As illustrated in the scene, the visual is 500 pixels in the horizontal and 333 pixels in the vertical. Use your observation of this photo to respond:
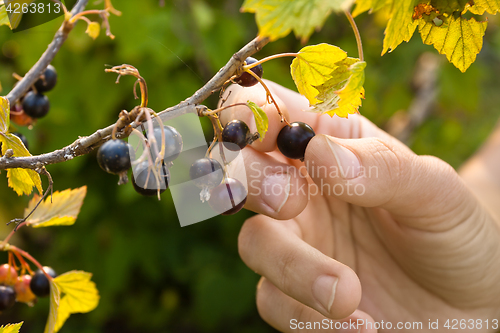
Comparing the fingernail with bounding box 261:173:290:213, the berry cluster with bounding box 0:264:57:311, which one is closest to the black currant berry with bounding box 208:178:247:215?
the fingernail with bounding box 261:173:290:213

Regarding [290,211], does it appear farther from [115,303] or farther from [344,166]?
[115,303]

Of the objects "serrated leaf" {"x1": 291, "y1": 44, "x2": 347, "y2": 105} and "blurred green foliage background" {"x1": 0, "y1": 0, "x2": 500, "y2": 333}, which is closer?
"serrated leaf" {"x1": 291, "y1": 44, "x2": 347, "y2": 105}

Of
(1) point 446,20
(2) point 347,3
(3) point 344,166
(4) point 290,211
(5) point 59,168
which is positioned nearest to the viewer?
(2) point 347,3

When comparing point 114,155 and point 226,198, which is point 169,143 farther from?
point 226,198

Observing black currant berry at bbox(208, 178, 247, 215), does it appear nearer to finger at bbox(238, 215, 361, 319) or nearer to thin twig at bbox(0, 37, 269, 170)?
thin twig at bbox(0, 37, 269, 170)

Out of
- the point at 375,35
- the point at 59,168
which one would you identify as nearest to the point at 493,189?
the point at 375,35
